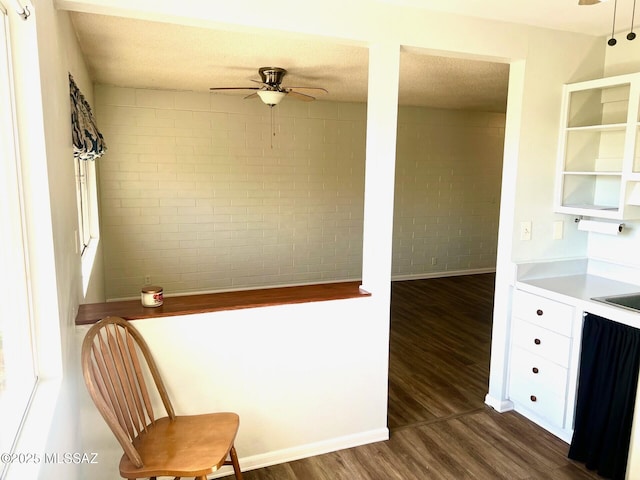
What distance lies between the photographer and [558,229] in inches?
120

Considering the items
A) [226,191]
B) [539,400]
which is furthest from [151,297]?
[226,191]

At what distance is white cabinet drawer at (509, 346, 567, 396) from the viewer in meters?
2.60

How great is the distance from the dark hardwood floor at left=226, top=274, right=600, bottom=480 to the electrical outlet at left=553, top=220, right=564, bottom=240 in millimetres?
1198

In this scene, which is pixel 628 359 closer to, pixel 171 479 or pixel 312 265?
pixel 171 479

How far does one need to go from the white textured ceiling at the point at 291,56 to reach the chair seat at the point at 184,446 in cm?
184

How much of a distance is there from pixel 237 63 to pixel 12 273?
2644 mm

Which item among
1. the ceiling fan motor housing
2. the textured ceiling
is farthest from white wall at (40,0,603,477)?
the ceiling fan motor housing

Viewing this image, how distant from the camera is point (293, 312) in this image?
2375 millimetres

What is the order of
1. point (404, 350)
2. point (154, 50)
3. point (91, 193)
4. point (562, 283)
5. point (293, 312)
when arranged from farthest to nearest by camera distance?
point (91, 193), point (404, 350), point (154, 50), point (562, 283), point (293, 312)

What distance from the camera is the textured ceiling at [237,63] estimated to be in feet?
9.32

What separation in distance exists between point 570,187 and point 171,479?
2948 mm

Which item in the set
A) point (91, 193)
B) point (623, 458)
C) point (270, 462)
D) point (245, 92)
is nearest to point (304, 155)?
point (245, 92)

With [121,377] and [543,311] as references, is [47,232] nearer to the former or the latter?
[121,377]

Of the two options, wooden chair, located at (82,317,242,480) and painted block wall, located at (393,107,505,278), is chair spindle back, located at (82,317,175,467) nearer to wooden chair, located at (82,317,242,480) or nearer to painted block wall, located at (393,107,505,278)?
wooden chair, located at (82,317,242,480)
